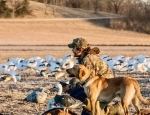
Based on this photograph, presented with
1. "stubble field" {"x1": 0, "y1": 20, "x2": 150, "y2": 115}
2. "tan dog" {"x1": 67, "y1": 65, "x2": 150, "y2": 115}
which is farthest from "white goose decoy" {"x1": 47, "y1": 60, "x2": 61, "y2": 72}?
"tan dog" {"x1": 67, "y1": 65, "x2": 150, "y2": 115}

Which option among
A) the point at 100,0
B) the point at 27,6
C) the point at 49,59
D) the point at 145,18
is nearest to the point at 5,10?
the point at 27,6

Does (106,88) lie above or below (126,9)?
above

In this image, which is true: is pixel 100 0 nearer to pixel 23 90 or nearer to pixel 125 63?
pixel 125 63

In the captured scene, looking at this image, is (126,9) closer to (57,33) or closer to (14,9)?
(14,9)

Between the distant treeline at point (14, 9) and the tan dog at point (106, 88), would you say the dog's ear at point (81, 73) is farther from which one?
the distant treeline at point (14, 9)

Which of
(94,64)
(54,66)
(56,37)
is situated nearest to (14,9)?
(56,37)

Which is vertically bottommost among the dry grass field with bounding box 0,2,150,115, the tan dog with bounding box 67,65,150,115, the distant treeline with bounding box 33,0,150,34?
the dry grass field with bounding box 0,2,150,115

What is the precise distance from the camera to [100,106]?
20.7 feet

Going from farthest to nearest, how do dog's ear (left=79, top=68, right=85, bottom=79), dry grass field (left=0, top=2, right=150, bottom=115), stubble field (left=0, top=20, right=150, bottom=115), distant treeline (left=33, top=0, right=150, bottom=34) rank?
distant treeline (left=33, top=0, right=150, bottom=34), dry grass field (left=0, top=2, right=150, bottom=115), stubble field (left=0, top=20, right=150, bottom=115), dog's ear (left=79, top=68, right=85, bottom=79)

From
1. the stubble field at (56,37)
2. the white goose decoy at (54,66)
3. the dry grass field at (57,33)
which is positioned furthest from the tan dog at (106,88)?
the dry grass field at (57,33)

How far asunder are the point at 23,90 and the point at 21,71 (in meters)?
5.75

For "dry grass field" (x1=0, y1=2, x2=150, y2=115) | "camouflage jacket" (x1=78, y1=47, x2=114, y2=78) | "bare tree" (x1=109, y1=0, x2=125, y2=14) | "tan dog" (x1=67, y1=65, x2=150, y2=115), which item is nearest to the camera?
"tan dog" (x1=67, y1=65, x2=150, y2=115)

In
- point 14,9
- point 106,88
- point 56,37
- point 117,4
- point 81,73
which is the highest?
point 81,73

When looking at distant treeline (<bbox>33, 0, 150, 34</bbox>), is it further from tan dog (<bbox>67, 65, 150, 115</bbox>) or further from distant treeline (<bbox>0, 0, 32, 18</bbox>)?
tan dog (<bbox>67, 65, 150, 115</bbox>)
